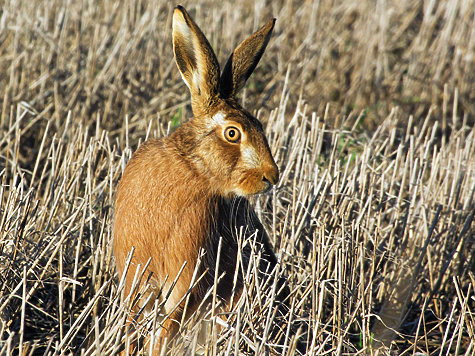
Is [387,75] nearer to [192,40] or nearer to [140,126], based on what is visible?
[140,126]

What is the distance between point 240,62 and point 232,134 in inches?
17.1

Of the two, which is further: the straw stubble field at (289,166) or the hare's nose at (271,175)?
the straw stubble field at (289,166)

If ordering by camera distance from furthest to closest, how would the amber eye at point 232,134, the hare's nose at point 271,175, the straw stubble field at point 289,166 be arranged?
the straw stubble field at point 289,166, the amber eye at point 232,134, the hare's nose at point 271,175

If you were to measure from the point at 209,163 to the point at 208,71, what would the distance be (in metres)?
0.45

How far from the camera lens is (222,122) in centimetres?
250

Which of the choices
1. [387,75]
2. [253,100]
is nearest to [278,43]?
[253,100]

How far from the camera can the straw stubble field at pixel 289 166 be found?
8.46 feet

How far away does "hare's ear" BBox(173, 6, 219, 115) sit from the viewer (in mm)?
2484

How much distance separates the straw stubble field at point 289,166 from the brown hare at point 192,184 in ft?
0.84

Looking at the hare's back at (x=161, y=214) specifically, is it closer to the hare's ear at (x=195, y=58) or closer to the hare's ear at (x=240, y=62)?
the hare's ear at (x=195, y=58)

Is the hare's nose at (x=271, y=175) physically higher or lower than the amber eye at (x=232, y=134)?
lower

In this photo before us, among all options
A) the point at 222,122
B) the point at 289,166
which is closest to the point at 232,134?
the point at 222,122

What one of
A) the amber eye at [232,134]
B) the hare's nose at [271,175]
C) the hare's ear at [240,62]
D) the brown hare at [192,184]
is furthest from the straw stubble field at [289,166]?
the hare's ear at [240,62]

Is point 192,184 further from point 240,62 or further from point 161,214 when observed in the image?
point 240,62
